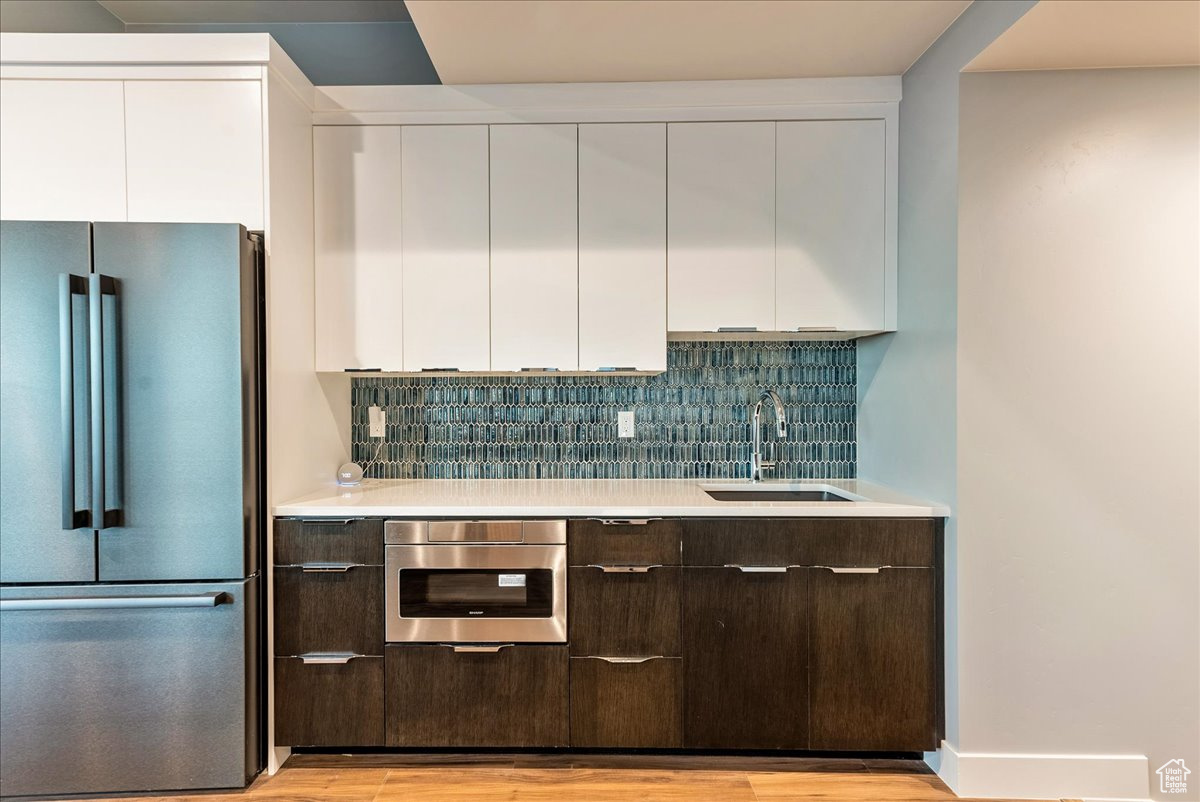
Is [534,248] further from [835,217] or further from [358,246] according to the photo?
[835,217]

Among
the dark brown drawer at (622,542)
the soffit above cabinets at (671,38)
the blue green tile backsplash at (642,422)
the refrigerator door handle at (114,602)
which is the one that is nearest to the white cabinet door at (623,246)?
the soffit above cabinets at (671,38)

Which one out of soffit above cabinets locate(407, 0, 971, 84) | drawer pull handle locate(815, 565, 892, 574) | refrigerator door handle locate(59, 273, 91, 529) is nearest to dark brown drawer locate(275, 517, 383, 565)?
refrigerator door handle locate(59, 273, 91, 529)

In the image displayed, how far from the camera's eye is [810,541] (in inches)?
87.4

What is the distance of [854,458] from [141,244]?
2.76 metres

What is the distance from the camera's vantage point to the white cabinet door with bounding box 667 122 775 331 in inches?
99.5

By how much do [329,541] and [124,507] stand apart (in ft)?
1.97

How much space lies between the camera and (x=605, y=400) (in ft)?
9.56

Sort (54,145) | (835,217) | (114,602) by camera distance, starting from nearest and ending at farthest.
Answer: (114,602)
(54,145)
(835,217)

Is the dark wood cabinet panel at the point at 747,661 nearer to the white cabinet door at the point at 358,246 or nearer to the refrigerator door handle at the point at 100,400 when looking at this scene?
the white cabinet door at the point at 358,246

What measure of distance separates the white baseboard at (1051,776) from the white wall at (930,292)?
117 millimetres

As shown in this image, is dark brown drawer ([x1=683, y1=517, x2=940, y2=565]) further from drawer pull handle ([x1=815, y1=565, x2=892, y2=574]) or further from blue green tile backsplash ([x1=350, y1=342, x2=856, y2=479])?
blue green tile backsplash ([x1=350, y1=342, x2=856, y2=479])

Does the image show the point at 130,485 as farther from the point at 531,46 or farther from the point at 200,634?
the point at 531,46

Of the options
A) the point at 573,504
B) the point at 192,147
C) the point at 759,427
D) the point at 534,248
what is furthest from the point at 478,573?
the point at 192,147

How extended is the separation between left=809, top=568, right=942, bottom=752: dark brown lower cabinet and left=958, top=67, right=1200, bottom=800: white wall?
126 mm
